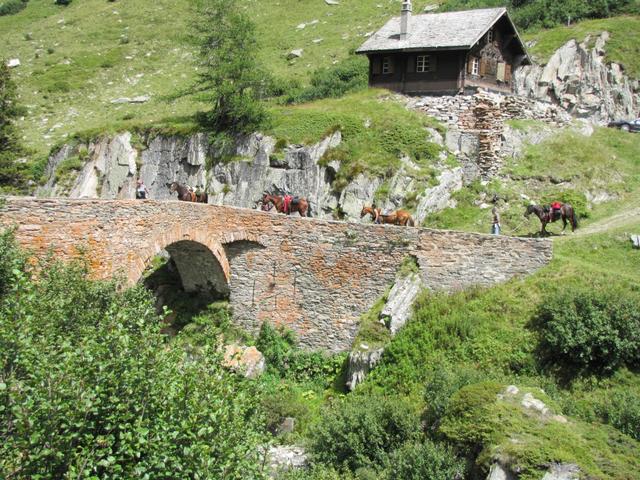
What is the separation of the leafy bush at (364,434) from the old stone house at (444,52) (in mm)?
25879

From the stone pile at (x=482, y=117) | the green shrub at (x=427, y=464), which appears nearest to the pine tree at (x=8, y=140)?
the stone pile at (x=482, y=117)

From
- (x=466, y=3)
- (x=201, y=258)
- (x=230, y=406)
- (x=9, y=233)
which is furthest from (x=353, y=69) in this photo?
(x=230, y=406)

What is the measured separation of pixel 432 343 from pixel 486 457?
6936 mm

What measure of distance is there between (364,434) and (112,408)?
902 centimetres

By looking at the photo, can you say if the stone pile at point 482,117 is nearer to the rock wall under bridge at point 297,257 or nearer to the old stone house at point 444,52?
the old stone house at point 444,52

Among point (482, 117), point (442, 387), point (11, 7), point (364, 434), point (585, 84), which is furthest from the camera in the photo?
point (11, 7)

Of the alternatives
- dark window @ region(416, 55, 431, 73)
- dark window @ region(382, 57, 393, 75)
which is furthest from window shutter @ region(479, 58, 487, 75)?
dark window @ region(382, 57, 393, 75)

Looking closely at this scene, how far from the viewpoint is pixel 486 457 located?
17516 mm

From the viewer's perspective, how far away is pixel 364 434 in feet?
66.2

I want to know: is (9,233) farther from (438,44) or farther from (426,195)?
(438,44)

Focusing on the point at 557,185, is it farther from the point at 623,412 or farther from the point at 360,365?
the point at 623,412

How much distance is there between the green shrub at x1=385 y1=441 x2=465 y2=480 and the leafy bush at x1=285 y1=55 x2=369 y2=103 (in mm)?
35677

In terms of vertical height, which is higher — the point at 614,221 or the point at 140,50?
the point at 140,50

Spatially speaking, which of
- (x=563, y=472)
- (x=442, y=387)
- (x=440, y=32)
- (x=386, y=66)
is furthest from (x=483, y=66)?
(x=563, y=472)
